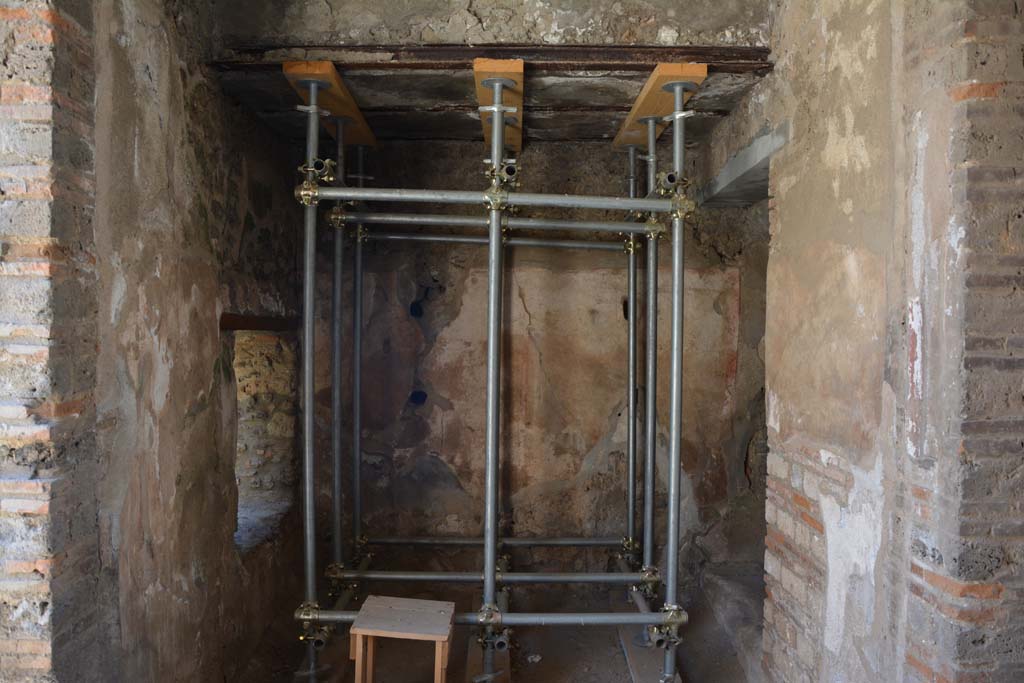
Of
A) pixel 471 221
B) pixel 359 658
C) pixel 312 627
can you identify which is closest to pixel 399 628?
pixel 359 658

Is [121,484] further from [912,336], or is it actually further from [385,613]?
[912,336]

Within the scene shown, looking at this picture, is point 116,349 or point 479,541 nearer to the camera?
point 116,349

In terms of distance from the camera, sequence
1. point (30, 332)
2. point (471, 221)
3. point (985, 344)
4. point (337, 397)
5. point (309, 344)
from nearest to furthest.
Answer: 1. point (985, 344)
2. point (30, 332)
3. point (309, 344)
4. point (471, 221)
5. point (337, 397)

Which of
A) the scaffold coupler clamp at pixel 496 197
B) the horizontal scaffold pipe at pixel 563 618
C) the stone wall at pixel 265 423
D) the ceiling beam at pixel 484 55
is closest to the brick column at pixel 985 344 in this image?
the ceiling beam at pixel 484 55

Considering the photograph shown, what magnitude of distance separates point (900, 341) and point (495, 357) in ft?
5.15

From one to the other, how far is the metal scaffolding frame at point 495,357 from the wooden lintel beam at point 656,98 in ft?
0.22

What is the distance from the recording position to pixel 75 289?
2000mm

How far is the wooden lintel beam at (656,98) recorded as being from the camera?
2.90 m

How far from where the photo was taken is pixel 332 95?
3.19 meters

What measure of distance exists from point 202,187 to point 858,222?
2671 millimetres

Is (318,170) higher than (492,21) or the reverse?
the reverse

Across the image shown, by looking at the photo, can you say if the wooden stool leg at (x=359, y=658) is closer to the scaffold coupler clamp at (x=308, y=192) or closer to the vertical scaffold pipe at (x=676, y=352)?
the vertical scaffold pipe at (x=676, y=352)

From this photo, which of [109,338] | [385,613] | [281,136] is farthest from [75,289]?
[281,136]

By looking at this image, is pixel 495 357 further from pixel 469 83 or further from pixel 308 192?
pixel 469 83
